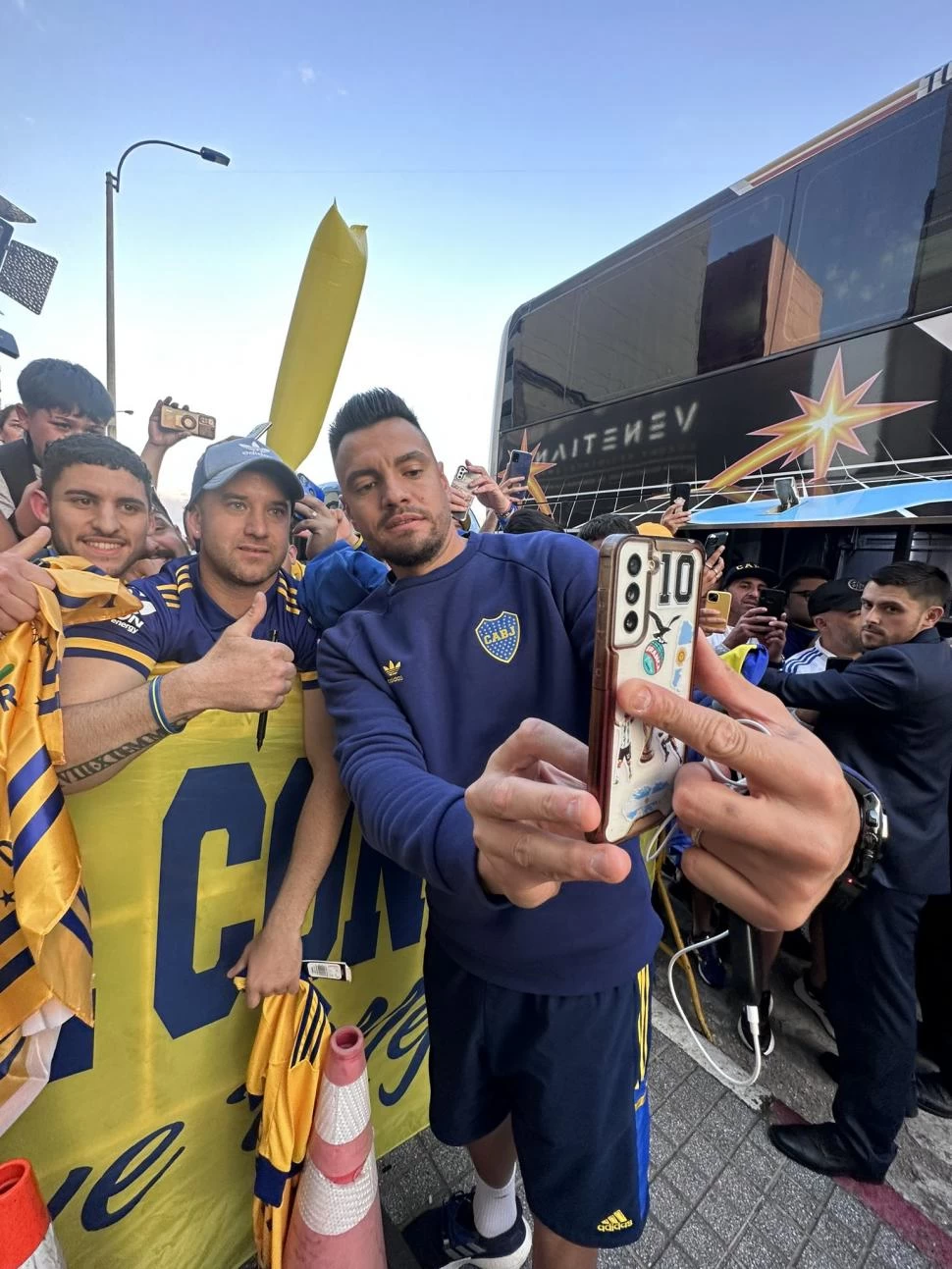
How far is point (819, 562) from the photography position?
495 centimetres

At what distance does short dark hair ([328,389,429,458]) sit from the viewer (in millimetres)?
1552

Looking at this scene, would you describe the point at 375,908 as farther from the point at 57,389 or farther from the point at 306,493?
the point at 57,389

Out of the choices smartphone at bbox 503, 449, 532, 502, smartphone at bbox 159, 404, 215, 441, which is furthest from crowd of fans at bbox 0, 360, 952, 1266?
smartphone at bbox 503, 449, 532, 502

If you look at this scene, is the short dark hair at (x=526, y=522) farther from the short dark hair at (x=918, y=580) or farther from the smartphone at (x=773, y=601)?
the short dark hair at (x=918, y=580)

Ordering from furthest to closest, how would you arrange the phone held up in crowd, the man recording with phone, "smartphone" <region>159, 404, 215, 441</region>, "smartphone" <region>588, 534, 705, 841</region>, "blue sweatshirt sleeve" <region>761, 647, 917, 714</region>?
the phone held up in crowd < the man recording with phone < "smartphone" <region>159, 404, 215, 441</region> < "blue sweatshirt sleeve" <region>761, 647, 917, 714</region> < "smartphone" <region>588, 534, 705, 841</region>

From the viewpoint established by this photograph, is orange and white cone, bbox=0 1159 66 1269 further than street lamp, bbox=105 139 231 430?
No

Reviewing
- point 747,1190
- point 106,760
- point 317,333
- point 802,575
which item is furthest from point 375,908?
point 317,333

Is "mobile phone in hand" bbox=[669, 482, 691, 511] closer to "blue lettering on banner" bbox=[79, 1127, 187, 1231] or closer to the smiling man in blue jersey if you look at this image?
the smiling man in blue jersey

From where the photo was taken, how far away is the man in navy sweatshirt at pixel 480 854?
3.88ft

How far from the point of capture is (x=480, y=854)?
0.81 metres

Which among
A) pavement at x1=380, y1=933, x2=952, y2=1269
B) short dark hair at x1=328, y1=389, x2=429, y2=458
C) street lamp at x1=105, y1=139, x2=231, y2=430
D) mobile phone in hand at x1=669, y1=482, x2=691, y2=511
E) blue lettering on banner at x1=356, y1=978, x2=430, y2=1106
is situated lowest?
pavement at x1=380, y1=933, x2=952, y2=1269

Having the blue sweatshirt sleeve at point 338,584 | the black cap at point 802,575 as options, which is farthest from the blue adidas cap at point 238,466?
the black cap at point 802,575

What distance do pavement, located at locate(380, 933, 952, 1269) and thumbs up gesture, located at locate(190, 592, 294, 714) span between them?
1662mm

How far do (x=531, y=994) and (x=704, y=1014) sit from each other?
1925 millimetres
